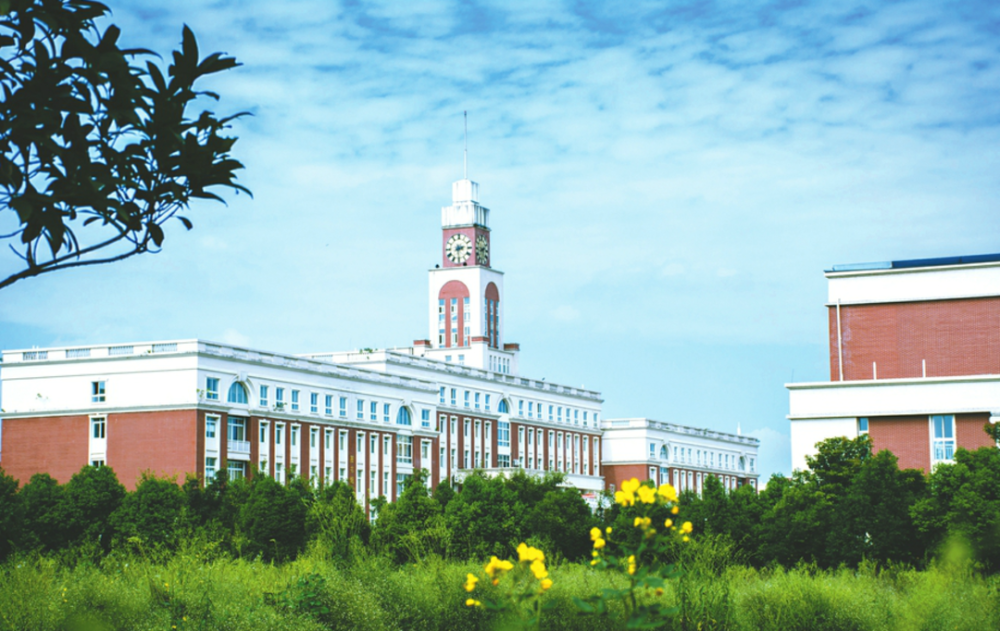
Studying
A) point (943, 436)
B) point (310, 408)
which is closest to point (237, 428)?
point (310, 408)

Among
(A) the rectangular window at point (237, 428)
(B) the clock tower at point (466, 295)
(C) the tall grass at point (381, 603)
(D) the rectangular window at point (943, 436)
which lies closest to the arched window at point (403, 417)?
(A) the rectangular window at point (237, 428)

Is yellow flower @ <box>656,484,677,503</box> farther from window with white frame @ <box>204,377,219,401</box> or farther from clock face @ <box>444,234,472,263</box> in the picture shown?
clock face @ <box>444,234,472,263</box>

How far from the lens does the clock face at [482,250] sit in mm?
109000

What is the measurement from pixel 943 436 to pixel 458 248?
64459 millimetres

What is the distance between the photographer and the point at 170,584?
23172mm

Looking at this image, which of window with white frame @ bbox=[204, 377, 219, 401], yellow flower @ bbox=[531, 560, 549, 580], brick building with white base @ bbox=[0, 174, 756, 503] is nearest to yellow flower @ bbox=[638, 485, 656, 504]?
yellow flower @ bbox=[531, 560, 549, 580]

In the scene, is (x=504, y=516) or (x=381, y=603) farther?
(x=504, y=516)

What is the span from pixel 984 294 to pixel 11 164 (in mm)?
52966

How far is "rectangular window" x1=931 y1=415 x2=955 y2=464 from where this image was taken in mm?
49250

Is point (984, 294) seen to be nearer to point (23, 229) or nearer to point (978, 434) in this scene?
point (978, 434)

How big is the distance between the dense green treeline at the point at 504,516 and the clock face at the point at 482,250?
4531cm

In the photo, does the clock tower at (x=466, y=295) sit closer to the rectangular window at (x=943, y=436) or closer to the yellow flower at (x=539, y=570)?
the rectangular window at (x=943, y=436)

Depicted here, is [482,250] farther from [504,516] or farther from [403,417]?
[504,516]

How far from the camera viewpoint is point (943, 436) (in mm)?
49500
